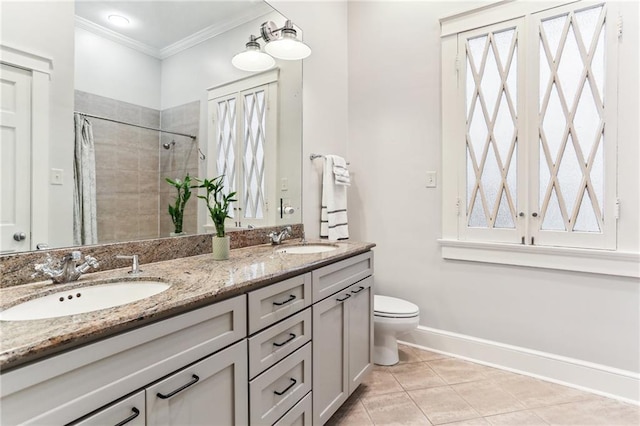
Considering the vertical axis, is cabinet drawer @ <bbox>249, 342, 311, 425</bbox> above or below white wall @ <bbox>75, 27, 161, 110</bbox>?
below

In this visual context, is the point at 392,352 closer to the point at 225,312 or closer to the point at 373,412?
the point at 373,412

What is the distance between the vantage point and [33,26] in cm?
107

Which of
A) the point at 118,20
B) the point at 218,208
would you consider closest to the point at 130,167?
the point at 218,208

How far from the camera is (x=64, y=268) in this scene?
1.02 meters

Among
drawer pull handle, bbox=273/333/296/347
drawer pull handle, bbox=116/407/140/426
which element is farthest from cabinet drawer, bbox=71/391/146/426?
drawer pull handle, bbox=273/333/296/347

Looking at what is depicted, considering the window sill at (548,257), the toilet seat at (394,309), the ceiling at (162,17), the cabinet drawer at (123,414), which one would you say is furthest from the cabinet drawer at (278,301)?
the window sill at (548,257)

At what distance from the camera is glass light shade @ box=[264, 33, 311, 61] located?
193 centimetres

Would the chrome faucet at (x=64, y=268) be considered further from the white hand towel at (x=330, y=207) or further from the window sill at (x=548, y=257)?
the window sill at (x=548, y=257)

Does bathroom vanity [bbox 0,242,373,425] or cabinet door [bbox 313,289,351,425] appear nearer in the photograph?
bathroom vanity [bbox 0,242,373,425]

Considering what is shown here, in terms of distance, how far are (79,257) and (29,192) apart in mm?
264

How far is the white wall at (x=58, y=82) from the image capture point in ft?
3.49

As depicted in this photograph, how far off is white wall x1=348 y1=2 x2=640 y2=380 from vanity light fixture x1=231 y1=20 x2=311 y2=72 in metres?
0.92

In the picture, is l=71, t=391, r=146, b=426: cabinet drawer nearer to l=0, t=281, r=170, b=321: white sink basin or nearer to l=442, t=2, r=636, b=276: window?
l=0, t=281, r=170, b=321: white sink basin

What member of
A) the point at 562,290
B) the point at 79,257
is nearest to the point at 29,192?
the point at 79,257
